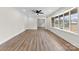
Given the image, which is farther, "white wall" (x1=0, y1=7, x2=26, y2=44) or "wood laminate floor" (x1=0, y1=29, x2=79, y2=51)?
"white wall" (x1=0, y1=7, x2=26, y2=44)

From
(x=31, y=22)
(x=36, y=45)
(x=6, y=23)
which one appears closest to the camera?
(x=36, y=45)

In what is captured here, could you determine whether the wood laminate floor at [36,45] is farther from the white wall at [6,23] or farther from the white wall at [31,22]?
the white wall at [31,22]

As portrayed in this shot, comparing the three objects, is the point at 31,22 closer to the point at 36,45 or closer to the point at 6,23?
the point at 6,23

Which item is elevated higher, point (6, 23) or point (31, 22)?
point (31, 22)

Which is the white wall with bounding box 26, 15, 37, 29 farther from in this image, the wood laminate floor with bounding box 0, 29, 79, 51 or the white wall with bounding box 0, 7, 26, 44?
the wood laminate floor with bounding box 0, 29, 79, 51

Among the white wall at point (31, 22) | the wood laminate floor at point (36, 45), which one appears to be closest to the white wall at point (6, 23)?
the wood laminate floor at point (36, 45)

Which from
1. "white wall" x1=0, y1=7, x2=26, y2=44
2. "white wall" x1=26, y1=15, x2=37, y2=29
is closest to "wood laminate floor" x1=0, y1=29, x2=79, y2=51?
"white wall" x1=0, y1=7, x2=26, y2=44

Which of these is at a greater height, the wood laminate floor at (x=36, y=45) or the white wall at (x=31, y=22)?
the white wall at (x=31, y=22)

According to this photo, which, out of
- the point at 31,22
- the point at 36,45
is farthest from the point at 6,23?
the point at 31,22

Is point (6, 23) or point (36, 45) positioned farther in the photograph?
point (6, 23)
